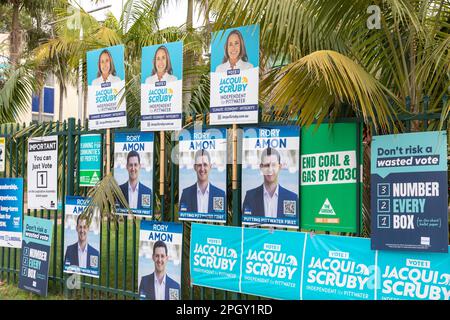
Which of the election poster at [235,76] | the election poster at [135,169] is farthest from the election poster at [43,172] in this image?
the election poster at [235,76]

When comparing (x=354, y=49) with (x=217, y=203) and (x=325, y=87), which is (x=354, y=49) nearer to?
(x=325, y=87)

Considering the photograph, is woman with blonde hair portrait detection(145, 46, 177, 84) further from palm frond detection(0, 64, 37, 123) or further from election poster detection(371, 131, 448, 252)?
palm frond detection(0, 64, 37, 123)

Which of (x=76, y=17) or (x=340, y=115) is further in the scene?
(x=76, y=17)

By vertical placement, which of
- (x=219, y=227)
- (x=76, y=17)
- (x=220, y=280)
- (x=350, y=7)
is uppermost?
(x=76, y=17)

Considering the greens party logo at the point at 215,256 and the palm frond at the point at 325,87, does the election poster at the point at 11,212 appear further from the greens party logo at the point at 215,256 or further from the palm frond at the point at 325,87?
the palm frond at the point at 325,87

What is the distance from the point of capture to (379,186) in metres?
4.75

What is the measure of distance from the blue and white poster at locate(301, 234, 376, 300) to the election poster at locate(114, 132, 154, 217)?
2.12 metres

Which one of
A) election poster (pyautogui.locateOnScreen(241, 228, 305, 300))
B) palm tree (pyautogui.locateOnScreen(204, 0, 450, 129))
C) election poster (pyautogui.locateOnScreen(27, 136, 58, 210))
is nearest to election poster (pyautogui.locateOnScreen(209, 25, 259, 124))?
palm tree (pyautogui.locateOnScreen(204, 0, 450, 129))

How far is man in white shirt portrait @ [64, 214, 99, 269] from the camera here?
23.0 ft

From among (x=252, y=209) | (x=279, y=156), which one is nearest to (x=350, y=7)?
(x=279, y=156)

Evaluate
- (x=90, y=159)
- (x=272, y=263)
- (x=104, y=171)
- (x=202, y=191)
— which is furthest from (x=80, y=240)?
(x=272, y=263)

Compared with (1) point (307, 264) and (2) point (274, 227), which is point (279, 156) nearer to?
(2) point (274, 227)

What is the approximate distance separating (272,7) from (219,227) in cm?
228

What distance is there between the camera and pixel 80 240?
23.6 ft
